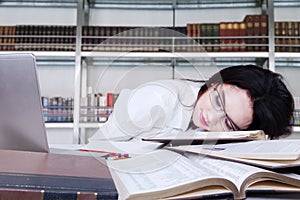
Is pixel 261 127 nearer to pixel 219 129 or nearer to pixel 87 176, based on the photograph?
pixel 219 129

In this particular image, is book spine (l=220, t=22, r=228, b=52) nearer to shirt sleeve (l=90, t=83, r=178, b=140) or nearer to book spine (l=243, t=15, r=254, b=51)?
book spine (l=243, t=15, r=254, b=51)

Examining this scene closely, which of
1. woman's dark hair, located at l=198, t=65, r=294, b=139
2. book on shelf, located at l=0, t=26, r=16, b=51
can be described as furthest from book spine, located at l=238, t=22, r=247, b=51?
book on shelf, located at l=0, t=26, r=16, b=51

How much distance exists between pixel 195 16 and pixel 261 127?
1608mm

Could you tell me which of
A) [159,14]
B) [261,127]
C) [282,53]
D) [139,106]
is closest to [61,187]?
[139,106]

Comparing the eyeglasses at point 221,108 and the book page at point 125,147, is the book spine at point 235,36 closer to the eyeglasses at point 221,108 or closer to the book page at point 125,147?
the eyeglasses at point 221,108

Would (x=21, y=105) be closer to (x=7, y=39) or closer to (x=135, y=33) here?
(x=135, y=33)

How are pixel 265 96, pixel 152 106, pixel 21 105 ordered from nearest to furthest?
pixel 21 105 < pixel 152 106 < pixel 265 96

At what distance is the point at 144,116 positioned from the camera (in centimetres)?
72

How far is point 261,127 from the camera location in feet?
2.97

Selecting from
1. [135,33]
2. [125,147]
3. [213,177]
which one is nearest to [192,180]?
[213,177]

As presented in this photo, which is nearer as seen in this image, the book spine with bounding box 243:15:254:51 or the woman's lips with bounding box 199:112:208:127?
the woman's lips with bounding box 199:112:208:127

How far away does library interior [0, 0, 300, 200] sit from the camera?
0.29 meters

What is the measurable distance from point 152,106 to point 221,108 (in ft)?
0.63

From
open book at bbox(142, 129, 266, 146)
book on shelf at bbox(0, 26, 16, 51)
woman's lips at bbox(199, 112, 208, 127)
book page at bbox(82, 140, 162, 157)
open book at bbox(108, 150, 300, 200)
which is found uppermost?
book on shelf at bbox(0, 26, 16, 51)
